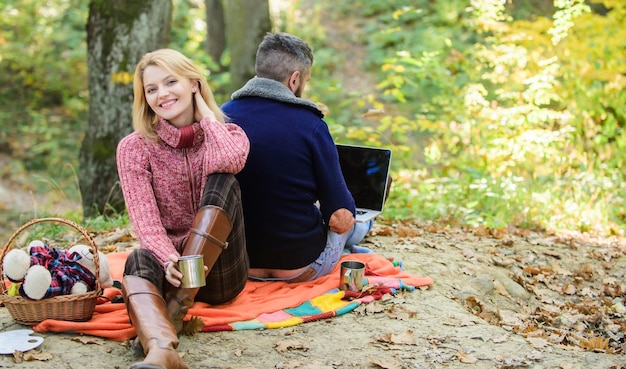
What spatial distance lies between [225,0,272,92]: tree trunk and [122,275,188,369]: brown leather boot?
646cm

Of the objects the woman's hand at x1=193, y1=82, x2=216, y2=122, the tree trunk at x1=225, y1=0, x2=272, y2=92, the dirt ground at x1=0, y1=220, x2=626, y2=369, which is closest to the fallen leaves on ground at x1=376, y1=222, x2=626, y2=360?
the dirt ground at x1=0, y1=220, x2=626, y2=369

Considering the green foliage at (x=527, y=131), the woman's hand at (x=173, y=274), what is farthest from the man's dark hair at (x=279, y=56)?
the green foliage at (x=527, y=131)

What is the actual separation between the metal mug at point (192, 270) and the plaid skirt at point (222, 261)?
0.19m

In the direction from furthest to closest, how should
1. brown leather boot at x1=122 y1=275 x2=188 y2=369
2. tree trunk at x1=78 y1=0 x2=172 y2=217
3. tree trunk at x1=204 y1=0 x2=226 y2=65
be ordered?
1. tree trunk at x1=204 y1=0 x2=226 y2=65
2. tree trunk at x1=78 y1=0 x2=172 y2=217
3. brown leather boot at x1=122 y1=275 x2=188 y2=369

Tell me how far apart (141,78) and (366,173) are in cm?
187

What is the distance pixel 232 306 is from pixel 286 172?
0.86 meters

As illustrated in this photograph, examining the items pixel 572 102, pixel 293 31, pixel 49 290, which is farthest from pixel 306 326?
pixel 293 31

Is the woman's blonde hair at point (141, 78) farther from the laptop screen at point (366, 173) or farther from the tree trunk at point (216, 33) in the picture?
the tree trunk at point (216, 33)

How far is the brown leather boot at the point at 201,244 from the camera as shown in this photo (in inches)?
121

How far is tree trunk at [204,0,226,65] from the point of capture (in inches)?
491

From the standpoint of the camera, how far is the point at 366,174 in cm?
464

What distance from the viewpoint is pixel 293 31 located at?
1380cm

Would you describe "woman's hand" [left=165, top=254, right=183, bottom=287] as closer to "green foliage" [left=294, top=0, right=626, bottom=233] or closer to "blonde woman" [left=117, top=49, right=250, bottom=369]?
"blonde woman" [left=117, top=49, right=250, bottom=369]

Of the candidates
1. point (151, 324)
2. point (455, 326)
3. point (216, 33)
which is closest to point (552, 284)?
point (455, 326)
